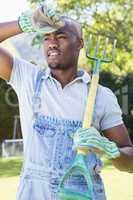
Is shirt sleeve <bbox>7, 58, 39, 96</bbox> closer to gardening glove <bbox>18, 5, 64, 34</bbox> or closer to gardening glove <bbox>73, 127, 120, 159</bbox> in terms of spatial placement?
gardening glove <bbox>18, 5, 64, 34</bbox>

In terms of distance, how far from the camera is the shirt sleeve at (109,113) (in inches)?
111

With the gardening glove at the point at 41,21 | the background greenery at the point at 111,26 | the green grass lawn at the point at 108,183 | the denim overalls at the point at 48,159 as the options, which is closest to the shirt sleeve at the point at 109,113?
the denim overalls at the point at 48,159

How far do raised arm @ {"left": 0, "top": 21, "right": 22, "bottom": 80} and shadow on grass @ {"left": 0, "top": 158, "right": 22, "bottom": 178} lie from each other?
9596 mm

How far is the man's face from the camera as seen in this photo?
2770mm

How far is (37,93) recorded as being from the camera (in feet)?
9.10

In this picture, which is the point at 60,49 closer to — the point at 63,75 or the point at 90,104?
the point at 63,75

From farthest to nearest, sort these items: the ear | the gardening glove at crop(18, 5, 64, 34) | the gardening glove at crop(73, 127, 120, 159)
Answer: the ear, the gardening glove at crop(18, 5, 64, 34), the gardening glove at crop(73, 127, 120, 159)

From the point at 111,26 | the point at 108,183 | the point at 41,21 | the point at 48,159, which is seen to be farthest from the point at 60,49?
the point at 111,26

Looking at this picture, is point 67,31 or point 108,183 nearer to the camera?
point 67,31

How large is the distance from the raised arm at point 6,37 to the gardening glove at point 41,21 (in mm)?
58

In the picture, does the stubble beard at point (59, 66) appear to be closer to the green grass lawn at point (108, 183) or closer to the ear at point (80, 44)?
the ear at point (80, 44)

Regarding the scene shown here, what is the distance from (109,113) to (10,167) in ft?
37.8

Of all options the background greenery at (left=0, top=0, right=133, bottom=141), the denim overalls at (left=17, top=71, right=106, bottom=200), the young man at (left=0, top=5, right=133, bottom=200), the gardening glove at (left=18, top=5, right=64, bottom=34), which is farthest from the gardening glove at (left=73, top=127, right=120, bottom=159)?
the background greenery at (left=0, top=0, right=133, bottom=141)

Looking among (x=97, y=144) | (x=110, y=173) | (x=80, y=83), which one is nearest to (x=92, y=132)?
(x=97, y=144)
